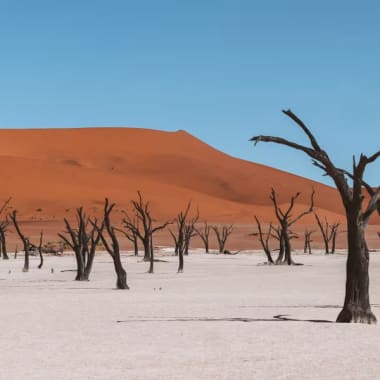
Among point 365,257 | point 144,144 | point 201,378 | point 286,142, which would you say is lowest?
point 201,378

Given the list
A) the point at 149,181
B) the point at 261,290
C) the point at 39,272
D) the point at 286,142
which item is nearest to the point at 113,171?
the point at 149,181

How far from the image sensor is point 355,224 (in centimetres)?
1444

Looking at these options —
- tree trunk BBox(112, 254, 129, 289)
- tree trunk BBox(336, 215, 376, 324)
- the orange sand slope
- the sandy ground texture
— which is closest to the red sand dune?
the orange sand slope

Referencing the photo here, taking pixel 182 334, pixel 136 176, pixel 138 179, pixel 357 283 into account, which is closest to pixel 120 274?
pixel 357 283

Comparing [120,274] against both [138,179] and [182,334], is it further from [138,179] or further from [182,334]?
[138,179]

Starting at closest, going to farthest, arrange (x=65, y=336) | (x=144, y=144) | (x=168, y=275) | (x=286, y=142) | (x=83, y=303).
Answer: (x=65, y=336), (x=286, y=142), (x=83, y=303), (x=168, y=275), (x=144, y=144)

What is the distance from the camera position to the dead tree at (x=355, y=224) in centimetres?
1436

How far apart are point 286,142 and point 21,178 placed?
307ft

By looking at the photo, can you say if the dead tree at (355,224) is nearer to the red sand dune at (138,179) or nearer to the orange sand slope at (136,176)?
the red sand dune at (138,179)

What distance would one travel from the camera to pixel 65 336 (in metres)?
12.7

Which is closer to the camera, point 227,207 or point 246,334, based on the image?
point 246,334

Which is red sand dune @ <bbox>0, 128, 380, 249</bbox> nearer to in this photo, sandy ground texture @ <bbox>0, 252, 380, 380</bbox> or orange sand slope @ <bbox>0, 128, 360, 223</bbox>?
orange sand slope @ <bbox>0, 128, 360, 223</bbox>

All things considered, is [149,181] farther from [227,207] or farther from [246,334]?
[246,334]

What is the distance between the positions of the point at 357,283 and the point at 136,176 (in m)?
102
